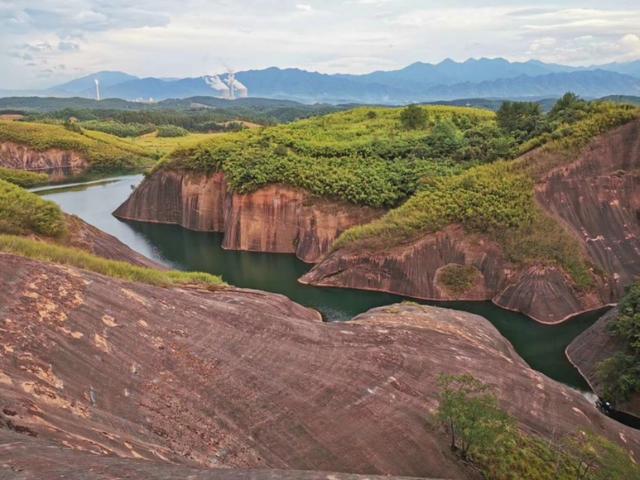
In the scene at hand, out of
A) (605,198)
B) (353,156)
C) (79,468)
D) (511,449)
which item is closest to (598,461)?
(511,449)

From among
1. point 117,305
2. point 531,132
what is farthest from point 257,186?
point 117,305

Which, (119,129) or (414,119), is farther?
(119,129)

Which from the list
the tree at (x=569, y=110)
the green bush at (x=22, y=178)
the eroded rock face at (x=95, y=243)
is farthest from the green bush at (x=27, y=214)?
the green bush at (x=22, y=178)

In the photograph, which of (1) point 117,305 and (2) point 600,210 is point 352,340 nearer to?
(1) point 117,305

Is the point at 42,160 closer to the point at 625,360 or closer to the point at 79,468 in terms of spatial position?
the point at 625,360

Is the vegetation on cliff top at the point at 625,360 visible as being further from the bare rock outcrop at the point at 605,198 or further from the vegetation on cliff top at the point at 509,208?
the bare rock outcrop at the point at 605,198

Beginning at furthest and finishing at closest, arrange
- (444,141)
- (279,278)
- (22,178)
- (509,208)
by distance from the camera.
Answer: (22,178)
(444,141)
(279,278)
(509,208)

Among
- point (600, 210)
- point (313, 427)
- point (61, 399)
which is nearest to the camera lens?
point (61, 399)
